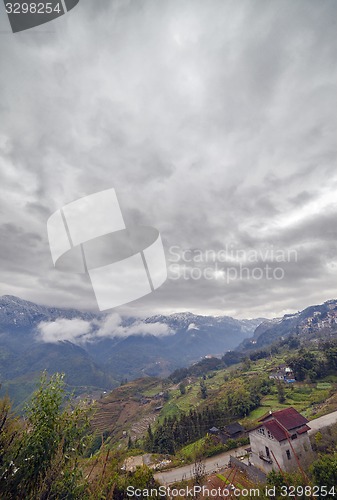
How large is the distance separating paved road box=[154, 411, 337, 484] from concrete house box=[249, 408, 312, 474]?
6647 mm

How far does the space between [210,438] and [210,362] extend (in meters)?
160

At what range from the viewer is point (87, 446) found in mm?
8641

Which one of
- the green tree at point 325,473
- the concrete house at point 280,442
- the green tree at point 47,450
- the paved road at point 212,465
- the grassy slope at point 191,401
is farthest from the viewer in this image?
the grassy slope at point 191,401

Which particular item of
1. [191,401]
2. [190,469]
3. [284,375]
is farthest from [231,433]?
[191,401]

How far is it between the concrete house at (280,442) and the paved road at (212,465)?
665 centimetres

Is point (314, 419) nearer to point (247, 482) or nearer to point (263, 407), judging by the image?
point (263, 407)

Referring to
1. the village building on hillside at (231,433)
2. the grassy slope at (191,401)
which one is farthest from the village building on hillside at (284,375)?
the village building on hillside at (231,433)

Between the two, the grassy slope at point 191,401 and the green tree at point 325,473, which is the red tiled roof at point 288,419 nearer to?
the green tree at point 325,473

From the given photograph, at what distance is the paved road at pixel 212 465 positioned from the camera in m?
30.8

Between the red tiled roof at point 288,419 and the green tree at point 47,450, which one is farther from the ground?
the green tree at point 47,450

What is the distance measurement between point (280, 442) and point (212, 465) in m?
12.1

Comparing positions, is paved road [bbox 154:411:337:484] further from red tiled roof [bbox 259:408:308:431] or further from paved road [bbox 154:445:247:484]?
red tiled roof [bbox 259:408:308:431]

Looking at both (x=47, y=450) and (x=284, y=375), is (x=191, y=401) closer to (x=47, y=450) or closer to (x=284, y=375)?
(x=284, y=375)

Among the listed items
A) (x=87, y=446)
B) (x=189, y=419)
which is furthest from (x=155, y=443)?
(x=87, y=446)
